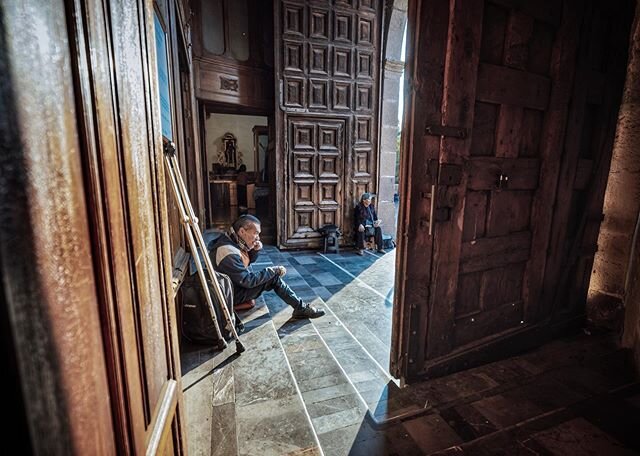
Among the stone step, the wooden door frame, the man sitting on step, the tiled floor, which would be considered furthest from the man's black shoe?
the wooden door frame

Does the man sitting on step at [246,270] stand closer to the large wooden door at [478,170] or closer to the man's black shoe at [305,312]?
the man's black shoe at [305,312]

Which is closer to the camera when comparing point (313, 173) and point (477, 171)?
point (477, 171)

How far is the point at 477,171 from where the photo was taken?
7.03 ft

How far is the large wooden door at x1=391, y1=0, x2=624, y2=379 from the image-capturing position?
1.93m

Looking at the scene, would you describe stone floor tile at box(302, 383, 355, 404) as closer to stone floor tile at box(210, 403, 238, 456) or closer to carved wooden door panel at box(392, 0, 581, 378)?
carved wooden door panel at box(392, 0, 581, 378)

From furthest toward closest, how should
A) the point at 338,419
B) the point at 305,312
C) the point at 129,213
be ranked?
the point at 305,312, the point at 338,419, the point at 129,213

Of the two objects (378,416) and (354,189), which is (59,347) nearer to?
(378,416)

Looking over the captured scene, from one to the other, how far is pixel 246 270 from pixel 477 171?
233 cm

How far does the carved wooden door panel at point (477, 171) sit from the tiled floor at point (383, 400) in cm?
25

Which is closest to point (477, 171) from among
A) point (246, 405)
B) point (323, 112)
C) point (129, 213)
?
point (129, 213)

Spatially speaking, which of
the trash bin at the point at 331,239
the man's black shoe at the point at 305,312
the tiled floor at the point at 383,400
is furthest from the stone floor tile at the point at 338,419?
the trash bin at the point at 331,239

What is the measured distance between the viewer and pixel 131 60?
80 centimetres

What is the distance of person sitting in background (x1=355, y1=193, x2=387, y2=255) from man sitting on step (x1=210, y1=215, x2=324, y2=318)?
321 cm

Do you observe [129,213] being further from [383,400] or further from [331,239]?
[331,239]
